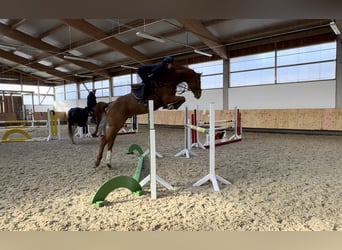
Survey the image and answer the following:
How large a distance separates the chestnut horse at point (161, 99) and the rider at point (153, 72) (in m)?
0.06

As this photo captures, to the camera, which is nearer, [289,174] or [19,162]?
[289,174]

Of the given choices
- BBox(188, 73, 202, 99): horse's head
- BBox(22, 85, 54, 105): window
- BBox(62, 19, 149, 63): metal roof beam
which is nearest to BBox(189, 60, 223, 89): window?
BBox(62, 19, 149, 63): metal roof beam

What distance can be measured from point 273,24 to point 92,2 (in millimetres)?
8687

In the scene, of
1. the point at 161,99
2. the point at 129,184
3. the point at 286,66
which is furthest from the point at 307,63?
the point at 129,184

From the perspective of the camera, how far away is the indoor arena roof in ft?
25.9

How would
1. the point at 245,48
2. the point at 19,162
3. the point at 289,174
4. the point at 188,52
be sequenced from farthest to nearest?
the point at 188,52
the point at 245,48
the point at 19,162
the point at 289,174

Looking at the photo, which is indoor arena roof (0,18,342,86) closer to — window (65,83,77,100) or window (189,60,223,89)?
window (189,60,223,89)

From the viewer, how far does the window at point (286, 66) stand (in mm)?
7857

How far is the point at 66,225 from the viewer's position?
5.65 feet

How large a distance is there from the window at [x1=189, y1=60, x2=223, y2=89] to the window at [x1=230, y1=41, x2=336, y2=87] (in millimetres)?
594

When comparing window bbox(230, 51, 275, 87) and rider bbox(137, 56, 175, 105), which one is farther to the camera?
window bbox(230, 51, 275, 87)

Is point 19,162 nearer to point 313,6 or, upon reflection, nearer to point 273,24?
point 313,6

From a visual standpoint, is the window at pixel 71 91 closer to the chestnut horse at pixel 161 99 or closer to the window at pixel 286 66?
the window at pixel 286 66

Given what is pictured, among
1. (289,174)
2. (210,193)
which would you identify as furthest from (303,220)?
(289,174)
